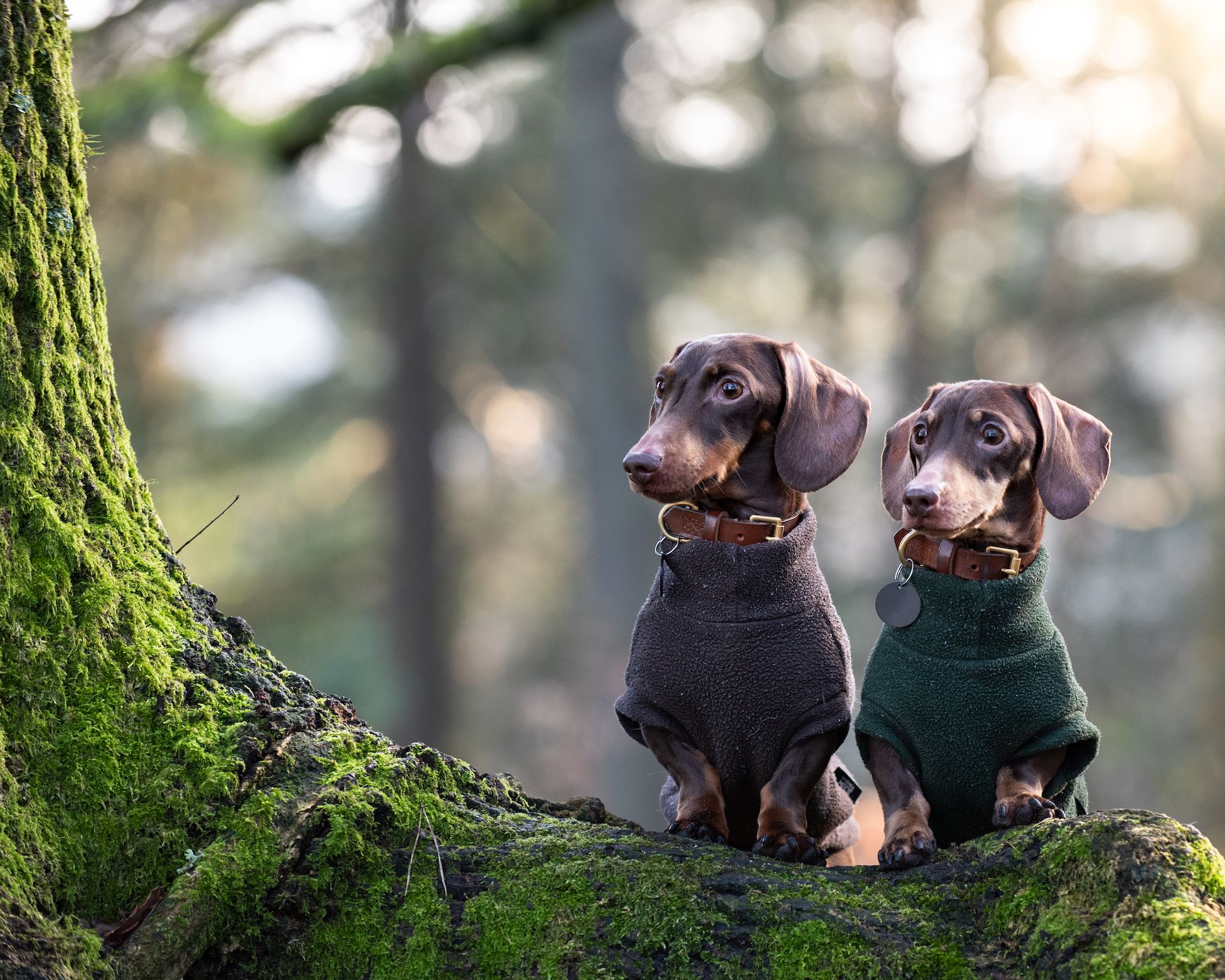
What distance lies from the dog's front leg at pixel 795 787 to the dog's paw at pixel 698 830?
113 millimetres

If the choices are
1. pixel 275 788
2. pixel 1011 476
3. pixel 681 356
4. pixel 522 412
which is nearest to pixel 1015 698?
pixel 1011 476

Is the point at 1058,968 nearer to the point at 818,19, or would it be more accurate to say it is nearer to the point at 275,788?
the point at 275,788

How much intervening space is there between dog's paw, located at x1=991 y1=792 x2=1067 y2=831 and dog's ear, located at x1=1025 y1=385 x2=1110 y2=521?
0.77 m

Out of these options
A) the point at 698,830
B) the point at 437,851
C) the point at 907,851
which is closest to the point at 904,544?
the point at 907,851

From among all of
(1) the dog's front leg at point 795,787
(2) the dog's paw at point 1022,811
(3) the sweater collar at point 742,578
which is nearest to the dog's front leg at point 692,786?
(1) the dog's front leg at point 795,787

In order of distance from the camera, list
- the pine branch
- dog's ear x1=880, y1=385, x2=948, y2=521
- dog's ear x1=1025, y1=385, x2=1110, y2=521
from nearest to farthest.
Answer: dog's ear x1=1025, y1=385, x2=1110, y2=521 → dog's ear x1=880, y1=385, x2=948, y2=521 → the pine branch

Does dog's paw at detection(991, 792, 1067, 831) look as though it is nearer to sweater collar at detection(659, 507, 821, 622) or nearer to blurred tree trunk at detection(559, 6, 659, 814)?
sweater collar at detection(659, 507, 821, 622)

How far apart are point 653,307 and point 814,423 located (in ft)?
46.1

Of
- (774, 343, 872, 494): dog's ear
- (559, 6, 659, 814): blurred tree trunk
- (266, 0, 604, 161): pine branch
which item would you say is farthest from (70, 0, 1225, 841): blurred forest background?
(774, 343, 872, 494): dog's ear

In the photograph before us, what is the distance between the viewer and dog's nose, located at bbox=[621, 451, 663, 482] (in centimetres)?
353

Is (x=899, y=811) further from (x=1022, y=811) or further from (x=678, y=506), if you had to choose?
(x=678, y=506)

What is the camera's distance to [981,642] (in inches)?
130

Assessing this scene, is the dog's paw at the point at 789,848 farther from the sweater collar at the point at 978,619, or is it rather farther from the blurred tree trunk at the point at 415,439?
the blurred tree trunk at the point at 415,439

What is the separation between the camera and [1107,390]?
16094 millimetres
